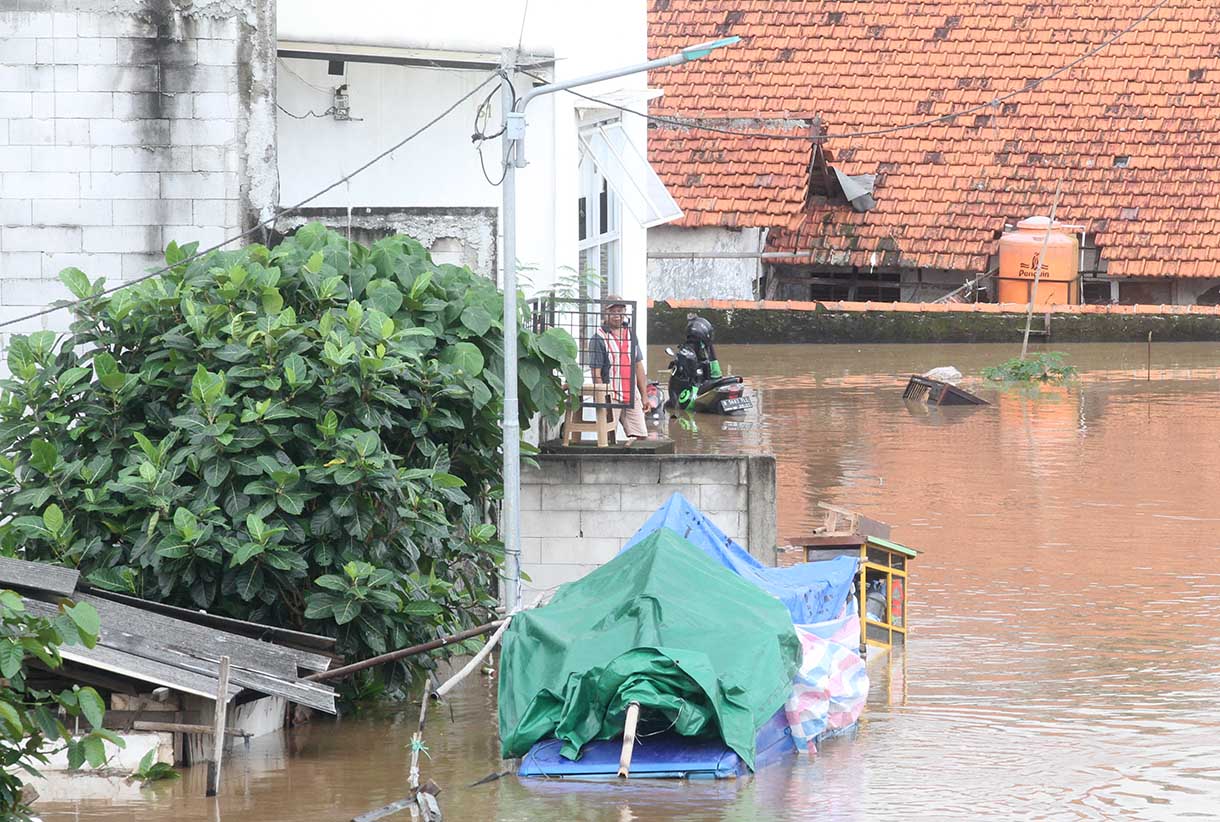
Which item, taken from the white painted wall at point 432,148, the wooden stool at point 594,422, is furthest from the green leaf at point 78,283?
the wooden stool at point 594,422

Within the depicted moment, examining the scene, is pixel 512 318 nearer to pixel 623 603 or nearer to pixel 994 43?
pixel 623 603

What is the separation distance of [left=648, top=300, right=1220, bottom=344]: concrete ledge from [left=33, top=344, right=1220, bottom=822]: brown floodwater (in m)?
6.87

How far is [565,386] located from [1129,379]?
1501 cm

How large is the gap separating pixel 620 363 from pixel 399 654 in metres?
5.77

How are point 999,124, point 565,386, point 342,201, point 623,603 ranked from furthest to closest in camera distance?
point 999,124 → point 342,201 → point 565,386 → point 623,603

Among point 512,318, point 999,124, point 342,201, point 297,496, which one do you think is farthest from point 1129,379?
point 297,496

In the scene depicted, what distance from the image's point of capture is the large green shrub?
1157 centimetres

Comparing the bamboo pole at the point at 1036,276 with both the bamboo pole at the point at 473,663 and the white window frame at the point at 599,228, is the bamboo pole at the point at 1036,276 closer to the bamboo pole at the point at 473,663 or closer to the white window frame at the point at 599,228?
the white window frame at the point at 599,228

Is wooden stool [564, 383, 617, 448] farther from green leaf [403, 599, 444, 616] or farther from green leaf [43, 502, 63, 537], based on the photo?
green leaf [43, 502, 63, 537]

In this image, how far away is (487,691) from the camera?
12992 mm

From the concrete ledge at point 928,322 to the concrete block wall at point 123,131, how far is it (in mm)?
16214

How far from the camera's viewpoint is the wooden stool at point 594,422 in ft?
50.7

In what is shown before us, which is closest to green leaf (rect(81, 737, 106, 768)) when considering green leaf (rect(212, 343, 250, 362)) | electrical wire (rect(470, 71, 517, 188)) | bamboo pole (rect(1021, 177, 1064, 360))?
green leaf (rect(212, 343, 250, 362))

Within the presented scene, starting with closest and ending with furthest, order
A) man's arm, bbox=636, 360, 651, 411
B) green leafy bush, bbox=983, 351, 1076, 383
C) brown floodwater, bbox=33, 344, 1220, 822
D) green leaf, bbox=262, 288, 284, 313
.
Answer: brown floodwater, bbox=33, 344, 1220, 822 → green leaf, bbox=262, 288, 284, 313 → man's arm, bbox=636, 360, 651, 411 → green leafy bush, bbox=983, 351, 1076, 383
